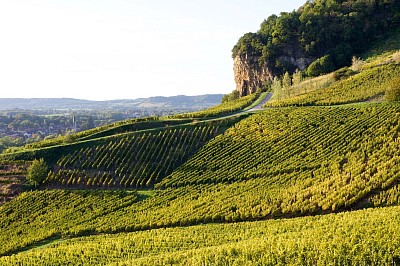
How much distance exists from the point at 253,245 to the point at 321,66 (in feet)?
266

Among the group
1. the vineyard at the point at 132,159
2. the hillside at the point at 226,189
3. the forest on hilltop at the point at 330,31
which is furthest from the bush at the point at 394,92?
the forest on hilltop at the point at 330,31

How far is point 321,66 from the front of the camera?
309 ft

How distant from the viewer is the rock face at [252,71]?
4200 inches

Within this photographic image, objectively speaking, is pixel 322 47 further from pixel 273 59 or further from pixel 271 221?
pixel 271 221

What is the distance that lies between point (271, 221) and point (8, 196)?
35.6 metres

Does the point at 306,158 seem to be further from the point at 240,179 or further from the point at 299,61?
the point at 299,61

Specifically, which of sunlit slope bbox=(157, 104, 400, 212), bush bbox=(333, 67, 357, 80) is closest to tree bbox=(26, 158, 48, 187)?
sunlit slope bbox=(157, 104, 400, 212)

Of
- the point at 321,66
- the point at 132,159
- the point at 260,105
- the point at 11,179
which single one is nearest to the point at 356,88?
the point at 260,105

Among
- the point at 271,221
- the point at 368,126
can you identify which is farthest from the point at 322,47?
the point at 271,221

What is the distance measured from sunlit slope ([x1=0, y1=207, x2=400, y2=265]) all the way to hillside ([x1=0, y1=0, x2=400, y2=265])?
96 mm

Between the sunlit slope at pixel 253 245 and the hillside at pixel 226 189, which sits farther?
the hillside at pixel 226 189

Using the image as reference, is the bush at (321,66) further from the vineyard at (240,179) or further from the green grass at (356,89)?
the vineyard at (240,179)

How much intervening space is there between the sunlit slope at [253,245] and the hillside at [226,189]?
10 centimetres

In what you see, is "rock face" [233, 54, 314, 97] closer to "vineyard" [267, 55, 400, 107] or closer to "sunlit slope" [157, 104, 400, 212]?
"vineyard" [267, 55, 400, 107]
